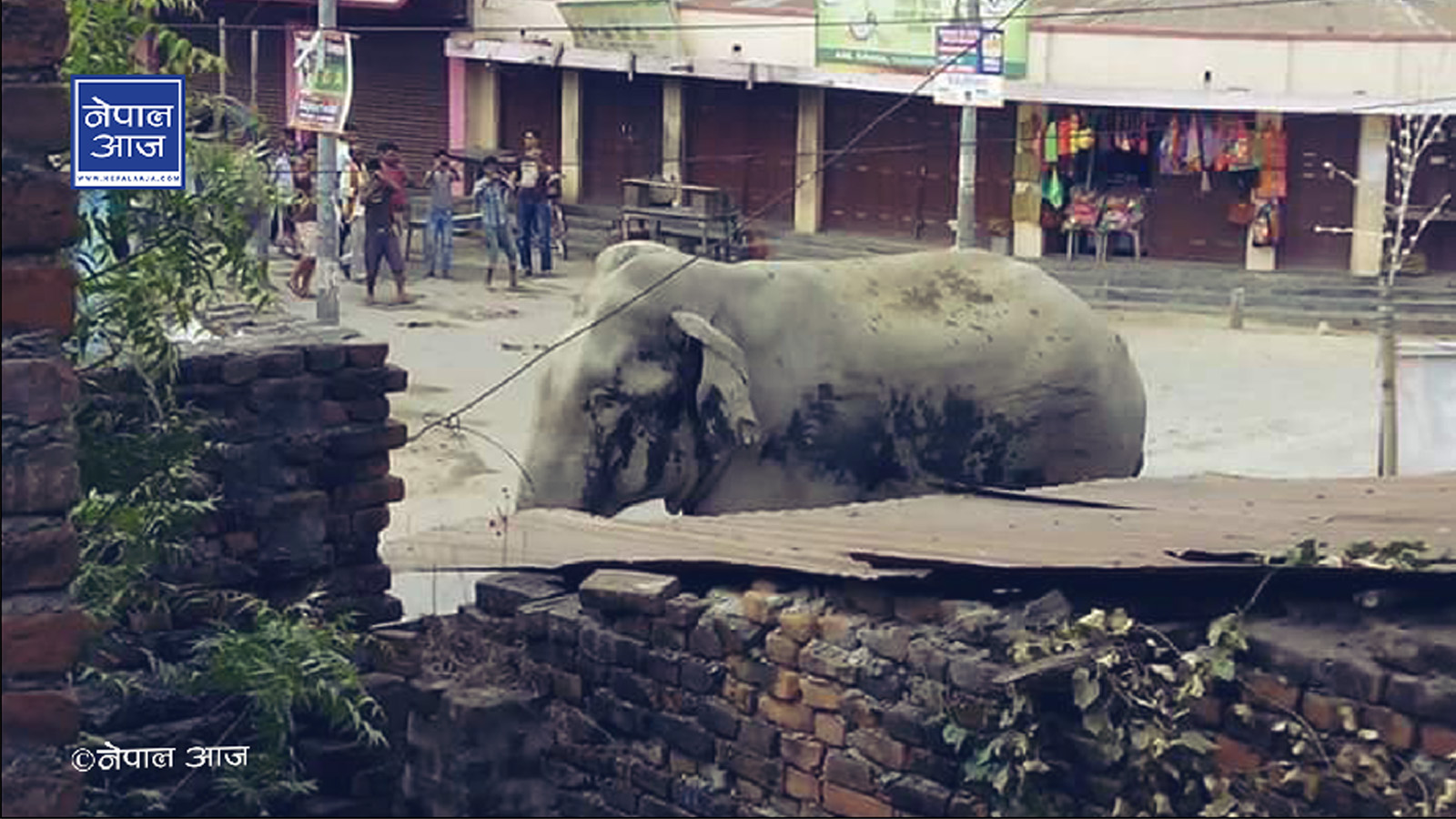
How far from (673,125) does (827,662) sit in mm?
24645

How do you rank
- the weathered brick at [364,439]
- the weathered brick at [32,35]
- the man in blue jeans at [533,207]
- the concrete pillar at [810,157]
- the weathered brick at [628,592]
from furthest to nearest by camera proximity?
the concrete pillar at [810,157]
the man in blue jeans at [533,207]
the weathered brick at [364,439]
the weathered brick at [628,592]
the weathered brick at [32,35]

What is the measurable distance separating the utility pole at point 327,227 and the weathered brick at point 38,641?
61.2ft

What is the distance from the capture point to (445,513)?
52.1 ft

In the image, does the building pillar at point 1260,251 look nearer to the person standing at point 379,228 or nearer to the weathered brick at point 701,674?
the person standing at point 379,228

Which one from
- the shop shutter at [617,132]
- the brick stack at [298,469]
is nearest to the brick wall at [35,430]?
the brick stack at [298,469]

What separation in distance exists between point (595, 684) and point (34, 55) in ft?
10.4

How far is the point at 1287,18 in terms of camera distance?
2566cm

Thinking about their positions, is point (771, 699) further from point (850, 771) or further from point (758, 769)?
point (850, 771)

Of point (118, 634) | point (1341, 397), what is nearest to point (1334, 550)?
point (118, 634)

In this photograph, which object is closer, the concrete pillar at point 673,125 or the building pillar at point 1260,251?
the building pillar at point 1260,251

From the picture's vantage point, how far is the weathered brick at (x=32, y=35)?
3637 millimetres

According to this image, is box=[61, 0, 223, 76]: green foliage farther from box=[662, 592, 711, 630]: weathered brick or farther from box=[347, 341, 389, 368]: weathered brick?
box=[662, 592, 711, 630]: weathered brick

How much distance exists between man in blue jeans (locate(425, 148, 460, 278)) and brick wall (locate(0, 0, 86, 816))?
2288 cm

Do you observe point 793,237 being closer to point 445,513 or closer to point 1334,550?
point 445,513
